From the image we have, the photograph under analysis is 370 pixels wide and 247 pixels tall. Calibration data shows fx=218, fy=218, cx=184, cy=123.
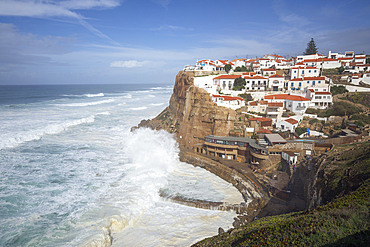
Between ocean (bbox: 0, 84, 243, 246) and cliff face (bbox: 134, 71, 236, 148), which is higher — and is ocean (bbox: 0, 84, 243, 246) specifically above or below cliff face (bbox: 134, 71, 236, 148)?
below

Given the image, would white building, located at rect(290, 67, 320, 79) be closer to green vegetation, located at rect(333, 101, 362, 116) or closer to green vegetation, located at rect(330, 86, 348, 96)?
green vegetation, located at rect(330, 86, 348, 96)

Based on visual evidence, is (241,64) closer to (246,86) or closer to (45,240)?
(246,86)

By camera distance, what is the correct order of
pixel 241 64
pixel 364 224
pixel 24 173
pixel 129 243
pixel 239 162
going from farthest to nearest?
pixel 241 64, pixel 239 162, pixel 24 173, pixel 129 243, pixel 364 224

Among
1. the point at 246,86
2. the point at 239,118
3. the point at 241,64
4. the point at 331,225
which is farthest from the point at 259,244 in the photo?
the point at 241,64

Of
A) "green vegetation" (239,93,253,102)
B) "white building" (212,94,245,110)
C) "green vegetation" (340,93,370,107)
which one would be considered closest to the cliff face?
"white building" (212,94,245,110)

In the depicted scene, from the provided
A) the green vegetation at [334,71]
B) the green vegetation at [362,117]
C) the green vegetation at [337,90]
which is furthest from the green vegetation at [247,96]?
the green vegetation at [334,71]

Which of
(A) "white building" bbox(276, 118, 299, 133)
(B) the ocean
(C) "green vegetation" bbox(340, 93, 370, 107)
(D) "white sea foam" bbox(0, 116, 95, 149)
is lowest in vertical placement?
(B) the ocean

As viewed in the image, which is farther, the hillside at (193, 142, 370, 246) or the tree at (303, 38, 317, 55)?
the tree at (303, 38, 317, 55)

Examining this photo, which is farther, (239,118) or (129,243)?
(239,118)
